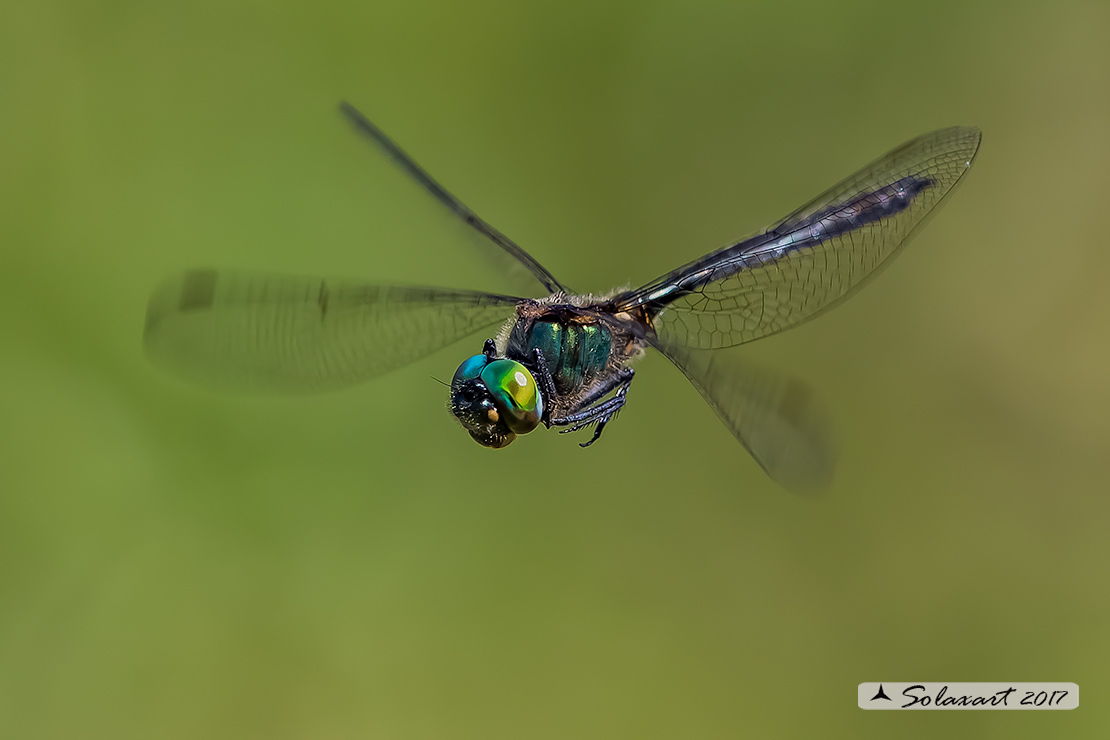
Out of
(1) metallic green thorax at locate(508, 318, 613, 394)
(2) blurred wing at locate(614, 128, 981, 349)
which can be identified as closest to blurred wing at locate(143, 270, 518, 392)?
(1) metallic green thorax at locate(508, 318, 613, 394)

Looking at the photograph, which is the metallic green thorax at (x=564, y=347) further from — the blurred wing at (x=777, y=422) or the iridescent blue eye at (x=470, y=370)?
the blurred wing at (x=777, y=422)

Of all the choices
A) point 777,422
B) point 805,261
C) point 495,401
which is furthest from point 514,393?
point 805,261

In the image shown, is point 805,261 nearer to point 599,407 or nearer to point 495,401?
point 599,407

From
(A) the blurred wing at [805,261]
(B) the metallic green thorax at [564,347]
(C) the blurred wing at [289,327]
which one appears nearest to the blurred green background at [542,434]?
(C) the blurred wing at [289,327]

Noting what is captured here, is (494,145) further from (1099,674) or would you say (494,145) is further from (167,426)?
(1099,674)

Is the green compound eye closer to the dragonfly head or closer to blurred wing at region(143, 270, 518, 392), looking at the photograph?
the dragonfly head
